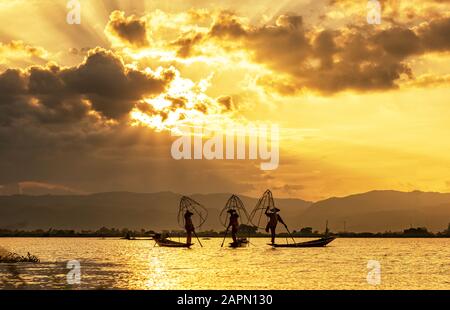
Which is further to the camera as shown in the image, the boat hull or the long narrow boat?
the long narrow boat

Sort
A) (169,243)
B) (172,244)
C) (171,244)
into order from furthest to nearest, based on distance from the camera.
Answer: (169,243)
(171,244)
(172,244)

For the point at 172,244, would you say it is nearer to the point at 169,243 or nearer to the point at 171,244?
the point at 171,244

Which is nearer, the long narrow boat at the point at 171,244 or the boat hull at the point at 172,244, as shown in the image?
the boat hull at the point at 172,244

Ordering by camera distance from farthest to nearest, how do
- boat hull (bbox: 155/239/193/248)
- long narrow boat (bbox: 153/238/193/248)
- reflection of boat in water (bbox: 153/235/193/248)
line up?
1. reflection of boat in water (bbox: 153/235/193/248)
2. long narrow boat (bbox: 153/238/193/248)
3. boat hull (bbox: 155/239/193/248)

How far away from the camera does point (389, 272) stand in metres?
71.3

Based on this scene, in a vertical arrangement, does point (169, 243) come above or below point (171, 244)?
above

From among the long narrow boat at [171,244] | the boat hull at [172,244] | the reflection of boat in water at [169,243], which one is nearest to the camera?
the boat hull at [172,244]

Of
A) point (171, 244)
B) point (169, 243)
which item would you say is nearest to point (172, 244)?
point (171, 244)

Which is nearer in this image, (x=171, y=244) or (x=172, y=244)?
(x=172, y=244)

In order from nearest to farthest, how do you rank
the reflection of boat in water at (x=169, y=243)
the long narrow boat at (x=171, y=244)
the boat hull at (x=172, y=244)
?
1. the boat hull at (x=172, y=244)
2. the long narrow boat at (x=171, y=244)
3. the reflection of boat in water at (x=169, y=243)

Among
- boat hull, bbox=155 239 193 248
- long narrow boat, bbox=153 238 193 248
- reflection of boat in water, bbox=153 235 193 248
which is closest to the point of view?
boat hull, bbox=155 239 193 248
